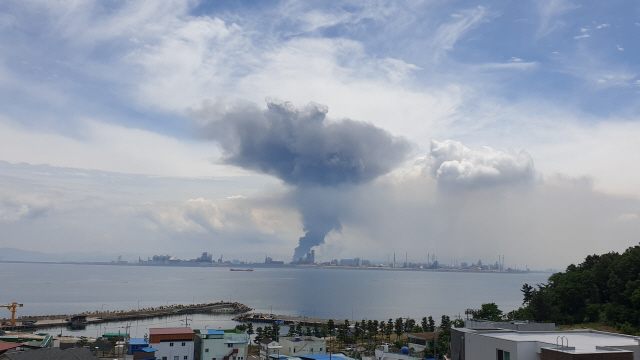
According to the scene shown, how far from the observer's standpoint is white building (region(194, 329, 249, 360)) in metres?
23.4

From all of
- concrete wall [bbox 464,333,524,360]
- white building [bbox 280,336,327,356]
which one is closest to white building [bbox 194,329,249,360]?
white building [bbox 280,336,327,356]

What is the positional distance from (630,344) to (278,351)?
663 inches

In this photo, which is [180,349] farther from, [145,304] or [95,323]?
[145,304]

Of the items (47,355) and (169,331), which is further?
(169,331)

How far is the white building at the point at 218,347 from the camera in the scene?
921 inches

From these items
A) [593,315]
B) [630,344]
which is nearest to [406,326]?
[593,315]

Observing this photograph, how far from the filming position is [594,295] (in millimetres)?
31266

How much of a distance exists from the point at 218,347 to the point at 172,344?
→ 2.38m

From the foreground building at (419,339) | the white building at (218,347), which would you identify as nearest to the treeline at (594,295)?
the foreground building at (419,339)

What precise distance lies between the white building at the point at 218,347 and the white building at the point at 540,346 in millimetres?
13994

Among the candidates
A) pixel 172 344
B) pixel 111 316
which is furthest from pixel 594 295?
pixel 111 316

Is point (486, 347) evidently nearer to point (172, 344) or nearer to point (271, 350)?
point (271, 350)

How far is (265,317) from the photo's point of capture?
58.1 metres

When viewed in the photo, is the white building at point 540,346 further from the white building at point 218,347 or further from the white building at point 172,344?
the white building at point 172,344
